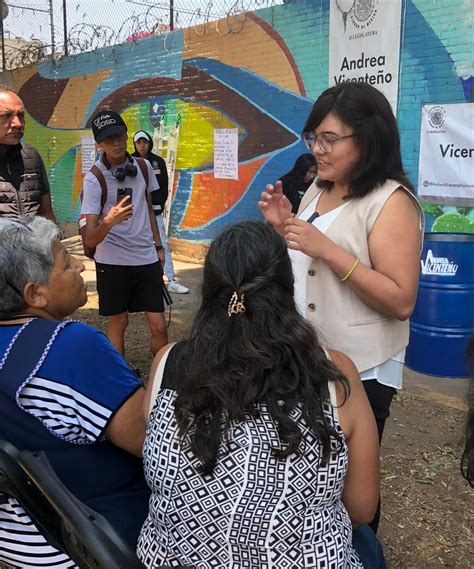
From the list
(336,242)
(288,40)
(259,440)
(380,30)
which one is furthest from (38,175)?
(288,40)

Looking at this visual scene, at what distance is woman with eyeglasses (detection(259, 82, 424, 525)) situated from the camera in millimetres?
1836

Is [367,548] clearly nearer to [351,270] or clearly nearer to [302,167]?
[351,270]

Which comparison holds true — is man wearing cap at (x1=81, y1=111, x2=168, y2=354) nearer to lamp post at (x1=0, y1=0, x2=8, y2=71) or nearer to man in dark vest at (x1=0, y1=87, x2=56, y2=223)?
man in dark vest at (x1=0, y1=87, x2=56, y2=223)

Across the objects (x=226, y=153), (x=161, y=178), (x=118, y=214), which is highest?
(x=226, y=153)

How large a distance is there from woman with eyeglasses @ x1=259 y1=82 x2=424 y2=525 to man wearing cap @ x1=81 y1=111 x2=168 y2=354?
7.16 feet

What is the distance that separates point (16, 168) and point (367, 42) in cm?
407

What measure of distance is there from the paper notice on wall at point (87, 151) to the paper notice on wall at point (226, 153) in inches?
139

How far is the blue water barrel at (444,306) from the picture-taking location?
14.0ft

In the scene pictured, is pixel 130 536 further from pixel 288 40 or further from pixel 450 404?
pixel 288 40

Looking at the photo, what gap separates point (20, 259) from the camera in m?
1.73

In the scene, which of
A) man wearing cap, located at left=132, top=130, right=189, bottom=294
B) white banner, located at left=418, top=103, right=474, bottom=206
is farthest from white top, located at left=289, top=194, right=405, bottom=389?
man wearing cap, located at left=132, top=130, right=189, bottom=294

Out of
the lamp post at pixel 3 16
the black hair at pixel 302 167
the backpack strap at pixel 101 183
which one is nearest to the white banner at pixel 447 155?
the black hair at pixel 302 167

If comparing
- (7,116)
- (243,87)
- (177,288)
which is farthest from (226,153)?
(7,116)

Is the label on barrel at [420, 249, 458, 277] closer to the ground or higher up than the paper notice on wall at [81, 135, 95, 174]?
closer to the ground
